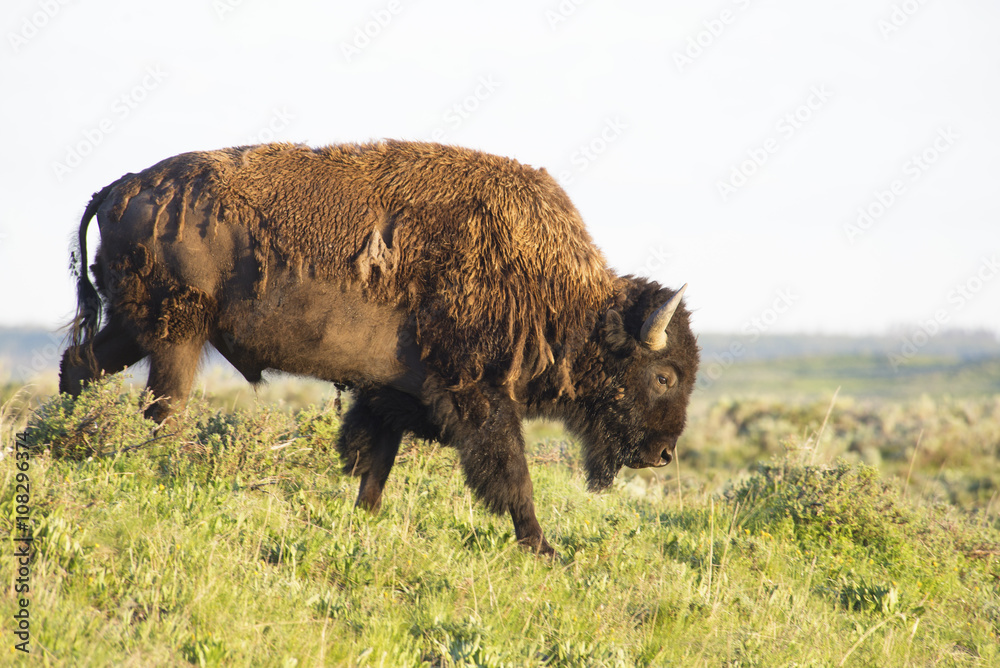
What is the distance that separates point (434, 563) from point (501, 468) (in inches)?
33.3

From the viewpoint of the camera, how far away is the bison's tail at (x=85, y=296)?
5.25m

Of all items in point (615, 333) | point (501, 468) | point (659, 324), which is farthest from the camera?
point (615, 333)

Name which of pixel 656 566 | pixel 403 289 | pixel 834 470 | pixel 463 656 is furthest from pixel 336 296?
pixel 834 470

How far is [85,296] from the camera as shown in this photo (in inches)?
207

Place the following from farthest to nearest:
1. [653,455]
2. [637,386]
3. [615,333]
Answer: [653,455], [637,386], [615,333]

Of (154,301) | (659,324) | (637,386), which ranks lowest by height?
(154,301)

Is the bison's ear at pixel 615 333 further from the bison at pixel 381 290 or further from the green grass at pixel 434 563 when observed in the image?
the green grass at pixel 434 563

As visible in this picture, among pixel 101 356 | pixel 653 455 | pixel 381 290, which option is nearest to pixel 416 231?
pixel 381 290

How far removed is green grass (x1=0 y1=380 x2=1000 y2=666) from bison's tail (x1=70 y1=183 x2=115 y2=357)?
435 millimetres

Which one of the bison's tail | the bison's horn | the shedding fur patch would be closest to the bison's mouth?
the bison's horn

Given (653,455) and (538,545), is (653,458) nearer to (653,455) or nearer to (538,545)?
(653,455)

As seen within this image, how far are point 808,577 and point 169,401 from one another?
4.52 metres

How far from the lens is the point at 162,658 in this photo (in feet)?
10.5

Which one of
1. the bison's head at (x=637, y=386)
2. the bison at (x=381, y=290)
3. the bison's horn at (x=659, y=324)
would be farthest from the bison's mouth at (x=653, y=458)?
the bison's horn at (x=659, y=324)
